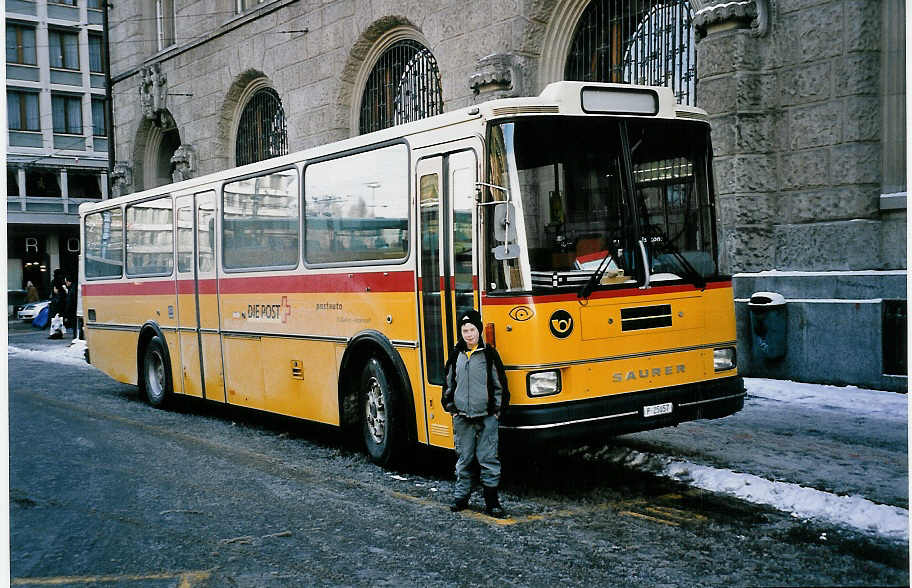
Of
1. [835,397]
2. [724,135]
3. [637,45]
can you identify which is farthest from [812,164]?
[637,45]

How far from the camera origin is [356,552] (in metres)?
6.03

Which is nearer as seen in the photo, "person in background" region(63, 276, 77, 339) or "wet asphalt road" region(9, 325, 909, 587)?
"wet asphalt road" region(9, 325, 909, 587)

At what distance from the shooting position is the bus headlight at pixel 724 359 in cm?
791

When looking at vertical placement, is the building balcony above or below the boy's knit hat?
above

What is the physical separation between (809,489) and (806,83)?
6.75m

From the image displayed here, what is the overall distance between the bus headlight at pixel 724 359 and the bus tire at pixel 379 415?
8.74 ft

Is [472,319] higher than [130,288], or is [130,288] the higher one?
[130,288]

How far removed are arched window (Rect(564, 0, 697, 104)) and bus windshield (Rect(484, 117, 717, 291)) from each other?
6443 millimetres

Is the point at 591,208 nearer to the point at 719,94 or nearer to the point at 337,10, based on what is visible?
the point at 719,94

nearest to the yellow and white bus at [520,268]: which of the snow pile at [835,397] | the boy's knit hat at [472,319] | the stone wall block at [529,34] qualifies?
the boy's knit hat at [472,319]

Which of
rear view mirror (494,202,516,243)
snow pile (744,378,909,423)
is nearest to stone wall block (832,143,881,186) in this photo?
snow pile (744,378,909,423)

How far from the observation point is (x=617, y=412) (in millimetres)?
7301

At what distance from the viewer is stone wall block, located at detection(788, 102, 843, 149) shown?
12.0 metres

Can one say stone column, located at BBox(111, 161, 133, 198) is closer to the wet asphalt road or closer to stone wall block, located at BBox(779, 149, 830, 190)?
the wet asphalt road
